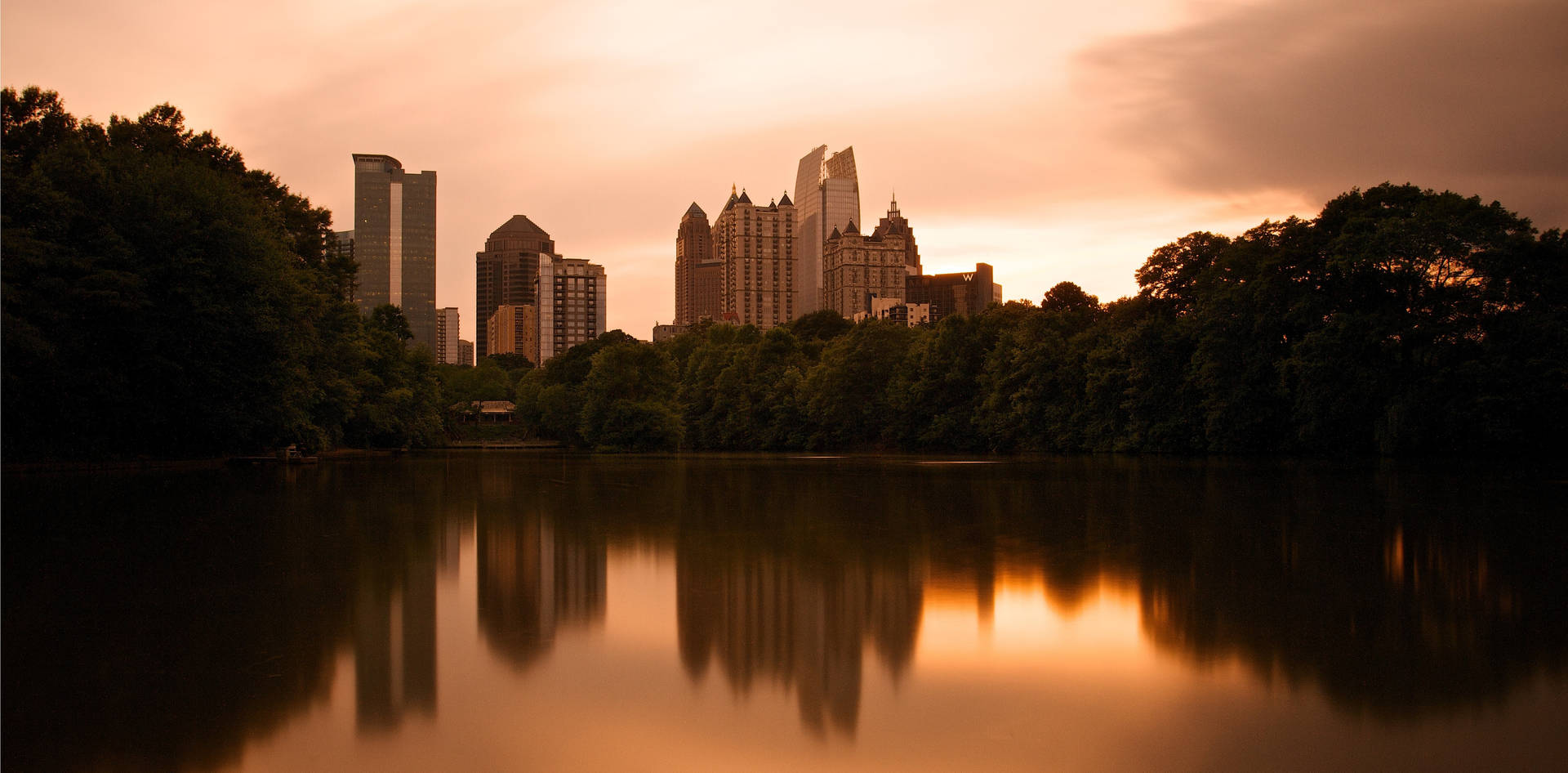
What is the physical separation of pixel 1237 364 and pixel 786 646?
42980 mm

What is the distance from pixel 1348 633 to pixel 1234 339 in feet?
135

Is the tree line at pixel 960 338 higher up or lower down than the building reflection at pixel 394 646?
higher up

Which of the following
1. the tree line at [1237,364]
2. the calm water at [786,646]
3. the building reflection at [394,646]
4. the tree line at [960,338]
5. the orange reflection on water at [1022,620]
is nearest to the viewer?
the calm water at [786,646]

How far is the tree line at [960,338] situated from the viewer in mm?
25656

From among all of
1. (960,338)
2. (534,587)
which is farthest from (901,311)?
(534,587)

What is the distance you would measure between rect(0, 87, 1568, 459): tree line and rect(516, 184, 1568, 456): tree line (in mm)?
120

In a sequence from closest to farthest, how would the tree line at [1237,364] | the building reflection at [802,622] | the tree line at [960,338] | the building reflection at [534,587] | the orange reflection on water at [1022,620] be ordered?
the building reflection at [802,622], the orange reflection on water at [1022,620], the building reflection at [534,587], the tree line at [960,338], the tree line at [1237,364]

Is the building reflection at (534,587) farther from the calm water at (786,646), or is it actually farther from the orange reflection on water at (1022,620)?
the orange reflection on water at (1022,620)

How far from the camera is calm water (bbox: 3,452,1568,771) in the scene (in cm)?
379

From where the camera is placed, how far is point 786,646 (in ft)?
17.7

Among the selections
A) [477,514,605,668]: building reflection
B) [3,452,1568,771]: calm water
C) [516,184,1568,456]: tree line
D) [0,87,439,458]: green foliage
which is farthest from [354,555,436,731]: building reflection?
[516,184,1568,456]: tree line

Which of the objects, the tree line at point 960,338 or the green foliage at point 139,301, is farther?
the tree line at point 960,338

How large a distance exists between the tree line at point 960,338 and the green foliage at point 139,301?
79 mm

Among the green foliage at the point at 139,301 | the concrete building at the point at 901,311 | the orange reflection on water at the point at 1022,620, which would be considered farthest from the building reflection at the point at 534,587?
the concrete building at the point at 901,311
